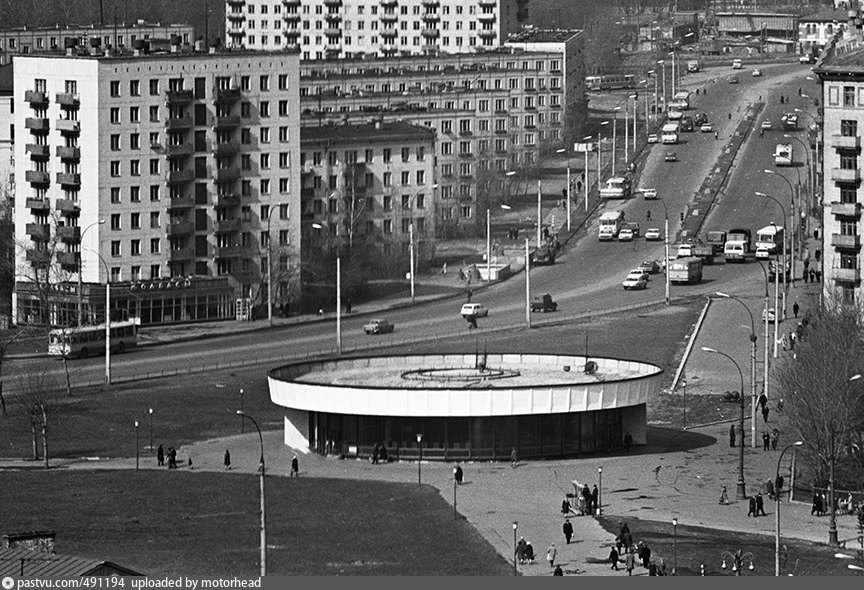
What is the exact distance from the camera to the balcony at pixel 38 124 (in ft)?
645

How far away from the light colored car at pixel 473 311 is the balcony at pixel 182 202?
21497 mm

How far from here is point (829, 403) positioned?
13000cm

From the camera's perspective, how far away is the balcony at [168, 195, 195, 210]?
197375 millimetres

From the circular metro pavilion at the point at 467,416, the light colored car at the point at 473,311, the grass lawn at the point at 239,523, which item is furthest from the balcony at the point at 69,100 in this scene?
the grass lawn at the point at 239,523

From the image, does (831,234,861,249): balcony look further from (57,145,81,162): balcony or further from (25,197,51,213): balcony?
(25,197,51,213): balcony

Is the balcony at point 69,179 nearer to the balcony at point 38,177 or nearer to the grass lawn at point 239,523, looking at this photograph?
the balcony at point 38,177

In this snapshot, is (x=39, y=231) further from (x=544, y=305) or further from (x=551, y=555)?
(x=551, y=555)

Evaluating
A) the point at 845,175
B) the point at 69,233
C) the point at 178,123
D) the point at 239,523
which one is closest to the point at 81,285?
the point at 69,233

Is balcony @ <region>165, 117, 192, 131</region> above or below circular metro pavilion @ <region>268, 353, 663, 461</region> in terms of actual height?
above

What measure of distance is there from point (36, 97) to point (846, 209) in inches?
2208

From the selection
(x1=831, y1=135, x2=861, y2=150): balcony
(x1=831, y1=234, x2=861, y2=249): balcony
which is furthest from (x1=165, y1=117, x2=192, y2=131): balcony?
(x1=831, y1=234, x2=861, y2=249): balcony

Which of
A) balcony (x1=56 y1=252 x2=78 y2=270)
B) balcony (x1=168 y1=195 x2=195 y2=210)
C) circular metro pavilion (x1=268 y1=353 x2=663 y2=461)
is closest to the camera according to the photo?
circular metro pavilion (x1=268 y1=353 x2=663 y2=461)

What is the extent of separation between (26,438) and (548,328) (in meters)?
45.2

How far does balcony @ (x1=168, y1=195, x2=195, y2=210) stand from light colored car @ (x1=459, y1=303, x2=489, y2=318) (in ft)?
70.5
